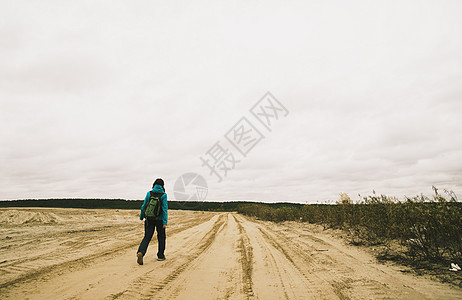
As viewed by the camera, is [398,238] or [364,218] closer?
[398,238]

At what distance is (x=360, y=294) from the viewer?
4039mm

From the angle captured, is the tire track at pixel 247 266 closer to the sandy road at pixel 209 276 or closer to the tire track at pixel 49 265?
the sandy road at pixel 209 276

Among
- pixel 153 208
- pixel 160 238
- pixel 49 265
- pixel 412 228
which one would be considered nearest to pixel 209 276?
pixel 160 238

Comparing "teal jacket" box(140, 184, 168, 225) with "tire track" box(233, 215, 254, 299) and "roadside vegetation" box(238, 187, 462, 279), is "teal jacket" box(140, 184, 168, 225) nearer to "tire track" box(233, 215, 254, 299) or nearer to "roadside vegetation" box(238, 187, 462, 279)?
"tire track" box(233, 215, 254, 299)

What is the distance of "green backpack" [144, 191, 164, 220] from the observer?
629 centimetres

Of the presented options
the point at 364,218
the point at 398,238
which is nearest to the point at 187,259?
the point at 398,238

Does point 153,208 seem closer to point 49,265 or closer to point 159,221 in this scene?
point 159,221

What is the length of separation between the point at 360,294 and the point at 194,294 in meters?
2.64

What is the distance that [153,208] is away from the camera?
20.7 ft

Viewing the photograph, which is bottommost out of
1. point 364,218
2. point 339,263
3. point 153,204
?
point 339,263

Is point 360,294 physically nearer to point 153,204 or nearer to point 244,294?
point 244,294

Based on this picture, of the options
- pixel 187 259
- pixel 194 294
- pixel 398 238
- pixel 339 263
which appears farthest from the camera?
pixel 398 238

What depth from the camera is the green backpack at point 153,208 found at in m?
6.29

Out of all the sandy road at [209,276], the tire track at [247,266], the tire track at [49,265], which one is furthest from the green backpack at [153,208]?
the tire track at [247,266]
